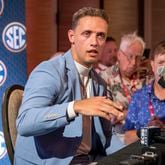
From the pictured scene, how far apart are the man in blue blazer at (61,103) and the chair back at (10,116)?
0.22 feet

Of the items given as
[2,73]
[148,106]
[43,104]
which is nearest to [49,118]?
[43,104]

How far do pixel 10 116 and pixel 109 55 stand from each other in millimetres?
1927

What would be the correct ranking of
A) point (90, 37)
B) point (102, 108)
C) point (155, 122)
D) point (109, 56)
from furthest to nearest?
point (109, 56)
point (155, 122)
point (90, 37)
point (102, 108)

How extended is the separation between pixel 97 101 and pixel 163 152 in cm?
33

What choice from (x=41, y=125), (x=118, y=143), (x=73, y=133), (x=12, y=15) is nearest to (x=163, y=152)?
(x=41, y=125)

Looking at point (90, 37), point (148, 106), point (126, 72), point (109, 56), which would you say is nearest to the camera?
point (90, 37)

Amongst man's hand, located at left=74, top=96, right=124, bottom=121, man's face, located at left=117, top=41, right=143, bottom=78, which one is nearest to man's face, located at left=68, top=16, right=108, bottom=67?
man's hand, located at left=74, top=96, right=124, bottom=121

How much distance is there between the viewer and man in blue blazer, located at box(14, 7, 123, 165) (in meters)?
1.43

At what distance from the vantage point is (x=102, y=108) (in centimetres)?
126

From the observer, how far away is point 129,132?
86.2 inches

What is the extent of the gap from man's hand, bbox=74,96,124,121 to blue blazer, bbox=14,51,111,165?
0.13 meters

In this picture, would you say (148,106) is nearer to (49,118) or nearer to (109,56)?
(49,118)

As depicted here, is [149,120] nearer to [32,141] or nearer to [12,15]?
[32,141]

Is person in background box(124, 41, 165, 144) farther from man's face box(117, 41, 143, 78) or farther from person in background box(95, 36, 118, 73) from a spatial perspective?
person in background box(95, 36, 118, 73)
